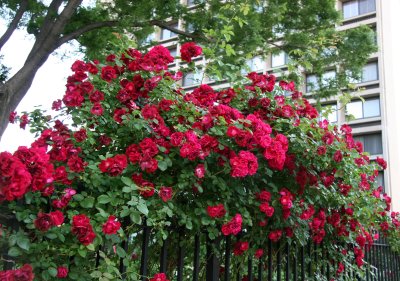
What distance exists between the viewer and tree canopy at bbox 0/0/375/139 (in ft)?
24.0

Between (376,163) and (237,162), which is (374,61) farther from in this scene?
(237,162)

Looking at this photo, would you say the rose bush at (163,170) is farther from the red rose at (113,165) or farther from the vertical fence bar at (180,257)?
the vertical fence bar at (180,257)

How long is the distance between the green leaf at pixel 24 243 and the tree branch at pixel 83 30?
21.3 ft

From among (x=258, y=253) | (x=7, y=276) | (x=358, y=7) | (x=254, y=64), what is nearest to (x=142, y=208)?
(x=7, y=276)

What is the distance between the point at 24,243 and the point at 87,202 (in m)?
0.37

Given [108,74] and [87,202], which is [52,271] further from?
[108,74]

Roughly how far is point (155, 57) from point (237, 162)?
3.03 feet

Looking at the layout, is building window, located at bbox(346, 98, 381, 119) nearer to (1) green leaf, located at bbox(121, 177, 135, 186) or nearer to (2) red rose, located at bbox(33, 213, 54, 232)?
(1) green leaf, located at bbox(121, 177, 135, 186)

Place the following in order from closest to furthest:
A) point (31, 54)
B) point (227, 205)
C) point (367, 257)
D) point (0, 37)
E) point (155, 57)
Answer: point (227, 205), point (155, 57), point (367, 257), point (31, 54), point (0, 37)

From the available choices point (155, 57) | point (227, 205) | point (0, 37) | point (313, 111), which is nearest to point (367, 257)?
point (313, 111)

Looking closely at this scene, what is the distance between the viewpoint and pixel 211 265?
2814mm

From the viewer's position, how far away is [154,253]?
2.88 m

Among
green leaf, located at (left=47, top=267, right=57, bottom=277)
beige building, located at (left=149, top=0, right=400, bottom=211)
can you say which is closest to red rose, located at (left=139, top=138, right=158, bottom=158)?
green leaf, located at (left=47, top=267, right=57, bottom=277)

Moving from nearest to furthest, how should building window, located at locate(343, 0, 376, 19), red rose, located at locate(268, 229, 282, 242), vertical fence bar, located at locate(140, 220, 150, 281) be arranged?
vertical fence bar, located at locate(140, 220, 150, 281), red rose, located at locate(268, 229, 282, 242), building window, located at locate(343, 0, 376, 19)
